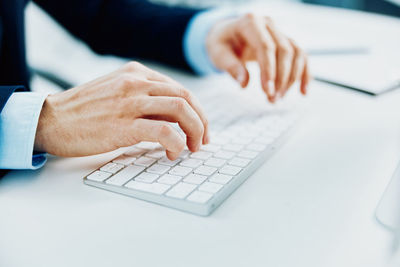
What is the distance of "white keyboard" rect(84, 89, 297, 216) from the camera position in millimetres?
366

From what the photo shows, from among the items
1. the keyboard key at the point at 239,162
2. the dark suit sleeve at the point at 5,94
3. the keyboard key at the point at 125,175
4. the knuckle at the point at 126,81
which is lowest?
the keyboard key at the point at 125,175

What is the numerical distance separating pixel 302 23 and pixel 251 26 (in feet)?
1.88

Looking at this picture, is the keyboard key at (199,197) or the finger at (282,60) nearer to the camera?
the keyboard key at (199,197)

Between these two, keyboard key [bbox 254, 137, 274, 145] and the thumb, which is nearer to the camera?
keyboard key [bbox 254, 137, 274, 145]

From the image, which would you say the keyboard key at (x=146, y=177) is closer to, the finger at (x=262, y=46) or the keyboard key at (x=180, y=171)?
the keyboard key at (x=180, y=171)

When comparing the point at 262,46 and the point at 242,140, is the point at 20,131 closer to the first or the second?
the point at 242,140

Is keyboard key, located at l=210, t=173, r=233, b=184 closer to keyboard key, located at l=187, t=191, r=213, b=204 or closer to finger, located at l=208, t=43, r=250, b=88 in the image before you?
keyboard key, located at l=187, t=191, r=213, b=204

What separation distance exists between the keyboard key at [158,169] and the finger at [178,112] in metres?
0.05

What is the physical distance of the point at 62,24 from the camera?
3.03 feet

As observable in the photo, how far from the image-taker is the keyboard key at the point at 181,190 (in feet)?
1.19

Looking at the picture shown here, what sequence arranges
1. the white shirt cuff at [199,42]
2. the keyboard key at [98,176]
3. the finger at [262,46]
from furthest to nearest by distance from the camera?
the white shirt cuff at [199,42] < the finger at [262,46] < the keyboard key at [98,176]

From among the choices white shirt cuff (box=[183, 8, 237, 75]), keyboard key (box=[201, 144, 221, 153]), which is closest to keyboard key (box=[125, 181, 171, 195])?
keyboard key (box=[201, 144, 221, 153])

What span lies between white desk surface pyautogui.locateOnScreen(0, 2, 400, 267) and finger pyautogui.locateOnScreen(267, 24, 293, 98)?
7.5 inches

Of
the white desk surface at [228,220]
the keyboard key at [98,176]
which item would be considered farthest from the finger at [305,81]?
the keyboard key at [98,176]
